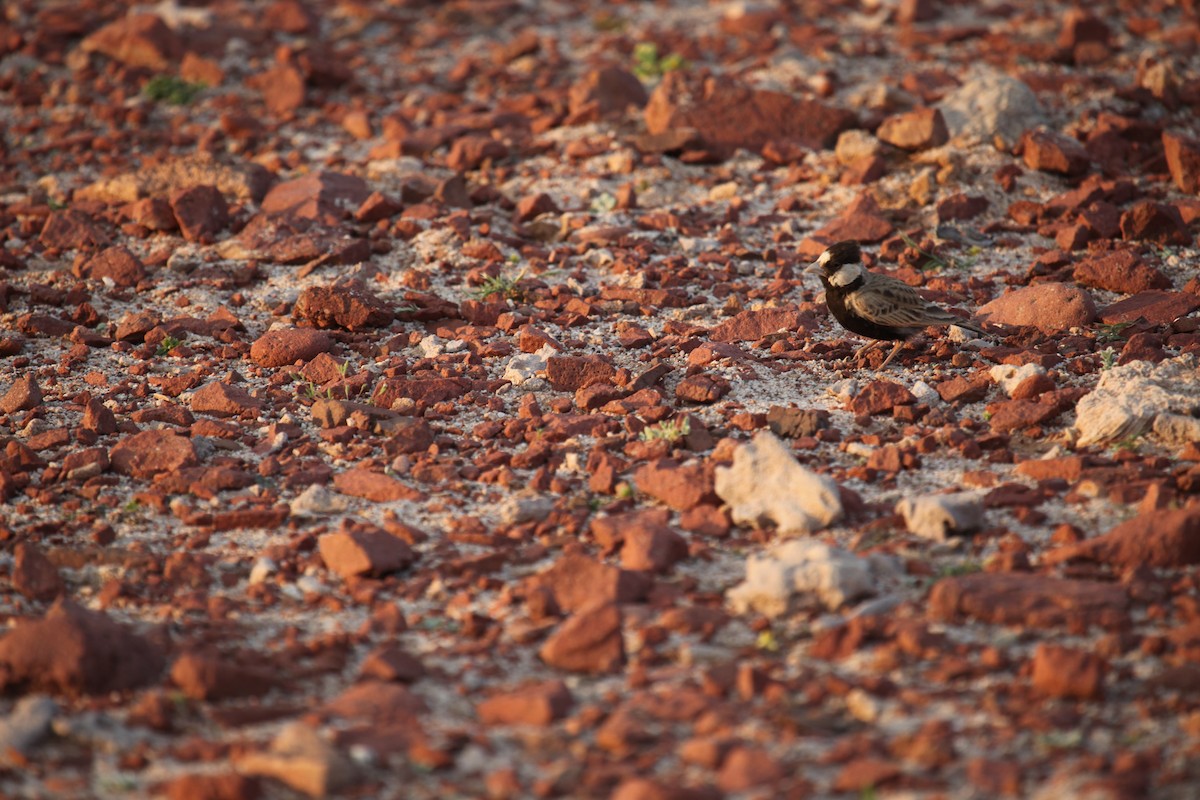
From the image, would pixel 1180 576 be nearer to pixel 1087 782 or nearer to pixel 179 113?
pixel 1087 782

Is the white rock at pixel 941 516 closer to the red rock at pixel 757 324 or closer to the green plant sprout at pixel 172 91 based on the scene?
the red rock at pixel 757 324

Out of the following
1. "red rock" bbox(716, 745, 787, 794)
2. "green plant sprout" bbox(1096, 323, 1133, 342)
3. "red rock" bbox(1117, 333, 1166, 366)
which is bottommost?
"green plant sprout" bbox(1096, 323, 1133, 342)

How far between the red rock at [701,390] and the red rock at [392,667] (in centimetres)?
208

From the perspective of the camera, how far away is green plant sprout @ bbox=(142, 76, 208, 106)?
9039 millimetres

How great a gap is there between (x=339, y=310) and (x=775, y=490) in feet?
9.14

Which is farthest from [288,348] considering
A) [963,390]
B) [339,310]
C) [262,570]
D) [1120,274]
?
[1120,274]

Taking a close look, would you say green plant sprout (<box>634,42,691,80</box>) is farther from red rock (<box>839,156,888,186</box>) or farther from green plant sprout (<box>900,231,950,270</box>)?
green plant sprout (<box>900,231,950,270</box>)

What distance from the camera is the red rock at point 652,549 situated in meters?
4.15

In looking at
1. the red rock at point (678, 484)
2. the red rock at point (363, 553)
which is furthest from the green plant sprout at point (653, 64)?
the red rock at point (363, 553)

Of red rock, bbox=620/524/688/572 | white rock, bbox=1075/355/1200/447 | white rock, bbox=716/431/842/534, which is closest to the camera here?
red rock, bbox=620/524/688/572

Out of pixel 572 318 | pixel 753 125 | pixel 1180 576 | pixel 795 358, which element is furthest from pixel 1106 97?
pixel 1180 576

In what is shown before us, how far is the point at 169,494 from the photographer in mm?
4840

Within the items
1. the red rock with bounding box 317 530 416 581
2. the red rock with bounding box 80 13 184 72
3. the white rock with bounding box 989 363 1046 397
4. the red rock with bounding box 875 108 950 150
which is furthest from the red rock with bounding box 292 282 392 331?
the red rock with bounding box 80 13 184 72

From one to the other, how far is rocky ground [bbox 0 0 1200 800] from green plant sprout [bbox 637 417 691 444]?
4 cm
